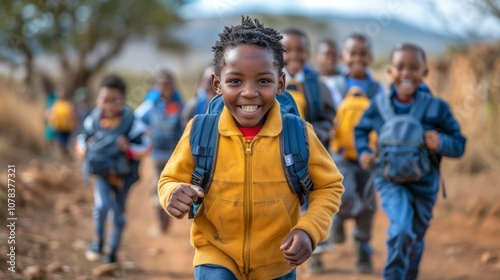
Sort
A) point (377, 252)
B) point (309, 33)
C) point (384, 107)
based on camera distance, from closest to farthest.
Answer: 1. point (384, 107)
2. point (377, 252)
3. point (309, 33)

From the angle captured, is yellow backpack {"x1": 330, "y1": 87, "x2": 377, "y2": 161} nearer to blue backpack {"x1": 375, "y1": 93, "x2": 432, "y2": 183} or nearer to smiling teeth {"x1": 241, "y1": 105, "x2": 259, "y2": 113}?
blue backpack {"x1": 375, "y1": 93, "x2": 432, "y2": 183}

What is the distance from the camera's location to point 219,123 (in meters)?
3.49

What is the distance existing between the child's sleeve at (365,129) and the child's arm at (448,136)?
1.76 ft

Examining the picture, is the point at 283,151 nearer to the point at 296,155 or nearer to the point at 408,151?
the point at 296,155

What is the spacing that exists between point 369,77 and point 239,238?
13.6 ft

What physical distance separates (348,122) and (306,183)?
10.8 feet

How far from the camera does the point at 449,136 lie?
5062 mm

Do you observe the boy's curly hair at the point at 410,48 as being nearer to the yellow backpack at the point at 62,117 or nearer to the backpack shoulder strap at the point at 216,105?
the backpack shoulder strap at the point at 216,105

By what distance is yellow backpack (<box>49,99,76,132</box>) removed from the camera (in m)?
14.8

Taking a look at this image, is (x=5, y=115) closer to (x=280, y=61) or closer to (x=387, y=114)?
(x=387, y=114)

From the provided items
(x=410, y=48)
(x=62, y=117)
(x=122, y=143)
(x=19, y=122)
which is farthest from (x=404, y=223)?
(x=19, y=122)

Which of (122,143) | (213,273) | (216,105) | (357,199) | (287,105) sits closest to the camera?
(213,273)

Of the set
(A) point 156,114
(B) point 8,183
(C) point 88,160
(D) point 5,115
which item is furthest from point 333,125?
(D) point 5,115

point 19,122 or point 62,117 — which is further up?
point 62,117
